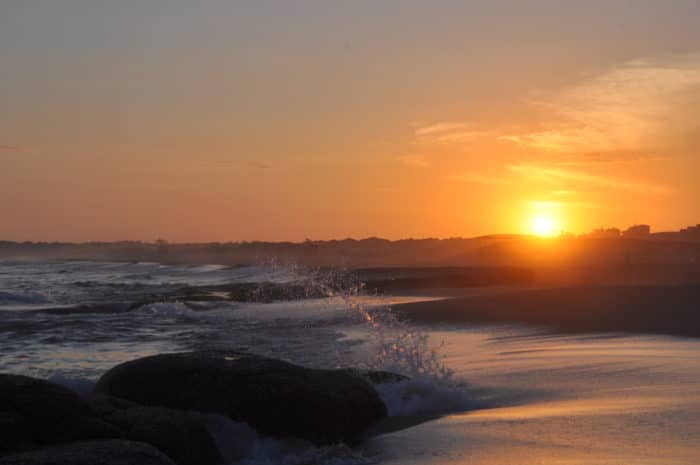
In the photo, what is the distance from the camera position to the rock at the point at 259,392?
6801 millimetres

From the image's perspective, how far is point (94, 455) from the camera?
14.9ft

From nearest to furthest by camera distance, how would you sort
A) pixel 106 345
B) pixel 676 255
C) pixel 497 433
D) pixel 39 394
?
pixel 39 394 < pixel 497 433 < pixel 106 345 < pixel 676 255

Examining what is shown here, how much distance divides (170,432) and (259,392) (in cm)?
145

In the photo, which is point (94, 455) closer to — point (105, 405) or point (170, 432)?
point (170, 432)

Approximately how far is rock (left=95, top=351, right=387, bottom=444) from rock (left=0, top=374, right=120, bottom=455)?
1.53 metres

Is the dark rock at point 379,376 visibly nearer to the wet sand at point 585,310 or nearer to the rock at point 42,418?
the rock at point 42,418

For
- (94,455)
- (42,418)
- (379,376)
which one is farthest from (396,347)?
(94,455)

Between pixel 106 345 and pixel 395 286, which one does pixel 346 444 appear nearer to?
pixel 106 345

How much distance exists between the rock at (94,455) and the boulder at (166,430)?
0.61 m

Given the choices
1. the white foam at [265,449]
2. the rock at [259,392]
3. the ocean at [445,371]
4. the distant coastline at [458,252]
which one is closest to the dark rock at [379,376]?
the ocean at [445,371]

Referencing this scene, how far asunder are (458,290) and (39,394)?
23.3m

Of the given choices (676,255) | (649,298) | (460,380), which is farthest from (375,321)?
(676,255)

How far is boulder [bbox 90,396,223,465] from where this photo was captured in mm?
5430

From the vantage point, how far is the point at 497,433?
6.05 metres
